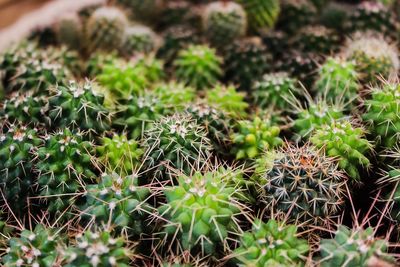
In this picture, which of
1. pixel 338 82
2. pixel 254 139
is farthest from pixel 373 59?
pixel 254 139

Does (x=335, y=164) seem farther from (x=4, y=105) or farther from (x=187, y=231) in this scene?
(x=4, y=105)

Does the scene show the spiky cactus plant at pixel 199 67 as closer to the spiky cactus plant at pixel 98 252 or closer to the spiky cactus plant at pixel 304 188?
the spiky cactus plant at pixel 304 188

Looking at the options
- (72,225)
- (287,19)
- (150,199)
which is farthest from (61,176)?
(287,19)

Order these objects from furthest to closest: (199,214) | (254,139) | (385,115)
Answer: (254,139) → (385,115) → (199,214)

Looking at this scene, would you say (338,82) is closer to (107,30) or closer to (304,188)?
(304,188)

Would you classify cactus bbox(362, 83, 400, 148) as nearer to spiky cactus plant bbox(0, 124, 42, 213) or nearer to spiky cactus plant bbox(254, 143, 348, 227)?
spiky cactus plant bbox(254, 143, 348, 227)
